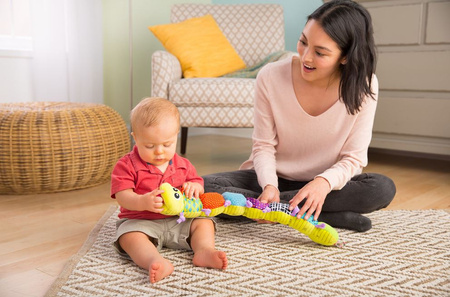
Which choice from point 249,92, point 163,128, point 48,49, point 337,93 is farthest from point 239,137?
point 163,128

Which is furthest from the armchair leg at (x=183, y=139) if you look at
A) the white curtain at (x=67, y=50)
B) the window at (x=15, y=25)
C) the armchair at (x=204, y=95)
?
the window at (x=15, y=25)

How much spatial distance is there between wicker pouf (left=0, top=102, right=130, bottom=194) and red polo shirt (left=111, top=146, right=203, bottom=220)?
740 millimetres

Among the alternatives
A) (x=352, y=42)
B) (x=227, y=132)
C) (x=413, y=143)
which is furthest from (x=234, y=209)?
(x=227, y=132)

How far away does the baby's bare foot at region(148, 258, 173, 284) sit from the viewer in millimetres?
1004

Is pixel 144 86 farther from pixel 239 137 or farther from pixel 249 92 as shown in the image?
pixel 249 92

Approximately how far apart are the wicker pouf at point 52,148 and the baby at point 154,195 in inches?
Answer: 28.8

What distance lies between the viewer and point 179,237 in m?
1.20

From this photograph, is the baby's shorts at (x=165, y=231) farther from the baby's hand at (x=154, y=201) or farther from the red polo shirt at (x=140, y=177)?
the baby's hand at (x=154, y=201)

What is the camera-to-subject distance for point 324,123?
1.38 meters

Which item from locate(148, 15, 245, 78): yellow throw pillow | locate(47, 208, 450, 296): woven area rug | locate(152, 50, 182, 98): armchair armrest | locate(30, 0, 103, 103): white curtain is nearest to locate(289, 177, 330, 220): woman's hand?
locate(47, 208, 450, 296): woven area rug

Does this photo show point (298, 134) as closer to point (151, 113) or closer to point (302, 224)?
point (302, 224)

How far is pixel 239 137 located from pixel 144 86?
0.78 meters

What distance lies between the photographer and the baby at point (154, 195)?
3.54ft

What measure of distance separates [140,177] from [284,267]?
0.40m
